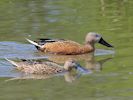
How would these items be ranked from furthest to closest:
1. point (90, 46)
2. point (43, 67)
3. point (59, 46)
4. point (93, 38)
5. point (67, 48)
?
point (93, 38) → point (90, 46) → point (59, 46) → point (67, 48) → point (43, 67)

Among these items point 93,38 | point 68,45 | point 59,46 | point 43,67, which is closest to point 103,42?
point 93,38

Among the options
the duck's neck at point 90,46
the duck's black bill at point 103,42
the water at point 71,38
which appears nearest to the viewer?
the water at point 71,38

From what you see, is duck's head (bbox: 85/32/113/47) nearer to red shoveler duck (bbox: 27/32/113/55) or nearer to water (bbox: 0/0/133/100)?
red shoveler duck (bbox: 27/32/113/55)

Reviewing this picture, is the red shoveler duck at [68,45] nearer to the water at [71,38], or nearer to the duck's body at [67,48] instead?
the duck's body at [67,48]

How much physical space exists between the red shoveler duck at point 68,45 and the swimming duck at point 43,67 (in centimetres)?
189

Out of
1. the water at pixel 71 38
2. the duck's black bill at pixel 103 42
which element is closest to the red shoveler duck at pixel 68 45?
the duck's black bill at pixel 103 42

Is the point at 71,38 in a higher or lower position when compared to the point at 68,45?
higher

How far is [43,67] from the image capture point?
12359 millimetres

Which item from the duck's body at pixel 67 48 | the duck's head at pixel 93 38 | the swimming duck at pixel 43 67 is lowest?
the swimming duck at pixel 43 67

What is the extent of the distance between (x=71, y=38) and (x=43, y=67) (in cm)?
332

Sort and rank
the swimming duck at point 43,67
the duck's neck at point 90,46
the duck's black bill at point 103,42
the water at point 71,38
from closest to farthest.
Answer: the water at point 71,38 → the swimming duck at point 43,67 → the duck's black bill at point 103,42 → the duck's neck at point 90,46

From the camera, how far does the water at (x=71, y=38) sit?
10.7m

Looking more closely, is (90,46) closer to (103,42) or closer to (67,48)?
(103,42)

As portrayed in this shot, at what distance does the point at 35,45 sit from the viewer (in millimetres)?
14727
